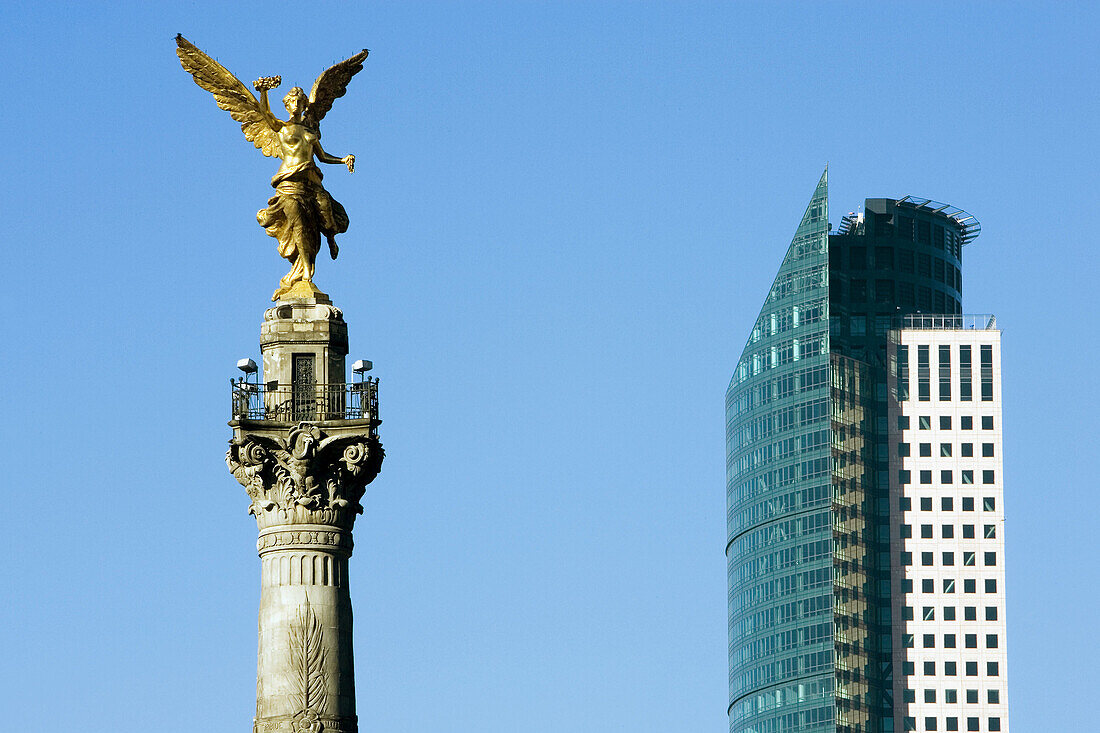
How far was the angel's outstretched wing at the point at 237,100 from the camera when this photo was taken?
77.6 m

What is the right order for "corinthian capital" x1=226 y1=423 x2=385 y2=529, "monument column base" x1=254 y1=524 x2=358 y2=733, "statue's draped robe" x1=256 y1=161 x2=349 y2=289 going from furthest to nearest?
1. "statue's draped robe" x1=256 y1=161 x2=349 y2=289
2. "corinthian capital" x1=226 y1=423 x2=385 y2=529
3. "monument column base" x1=254 y1=524 x2=358 y2=733

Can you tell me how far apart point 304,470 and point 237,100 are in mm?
12211

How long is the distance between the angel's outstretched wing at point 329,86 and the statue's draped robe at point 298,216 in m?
1.80

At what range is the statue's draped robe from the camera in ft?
254

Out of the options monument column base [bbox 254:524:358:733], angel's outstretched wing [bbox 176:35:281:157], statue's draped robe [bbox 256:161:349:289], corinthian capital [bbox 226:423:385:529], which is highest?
angel's outstretched wing [bbox 176:35:281:157]

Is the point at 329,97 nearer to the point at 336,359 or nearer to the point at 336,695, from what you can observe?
the point at 336,359

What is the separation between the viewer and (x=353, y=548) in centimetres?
7500

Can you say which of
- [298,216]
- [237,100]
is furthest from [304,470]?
[237,100]

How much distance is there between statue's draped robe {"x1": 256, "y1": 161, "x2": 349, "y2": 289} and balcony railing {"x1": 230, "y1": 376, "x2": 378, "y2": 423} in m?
3.75

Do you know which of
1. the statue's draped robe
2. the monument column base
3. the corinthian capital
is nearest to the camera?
the monument column base

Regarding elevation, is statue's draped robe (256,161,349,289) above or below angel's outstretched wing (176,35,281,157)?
below

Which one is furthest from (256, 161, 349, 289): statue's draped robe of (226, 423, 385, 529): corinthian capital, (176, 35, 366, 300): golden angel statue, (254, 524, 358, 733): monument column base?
(254, 524, 358, 733): monument column base

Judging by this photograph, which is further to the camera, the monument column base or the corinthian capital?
the corinthian capital

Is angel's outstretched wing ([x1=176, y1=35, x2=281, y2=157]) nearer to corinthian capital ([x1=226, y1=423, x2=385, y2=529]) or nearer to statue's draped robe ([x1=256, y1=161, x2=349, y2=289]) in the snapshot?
statue's draped robe ([x1=256, y1=161, x2=349, y2=289])
